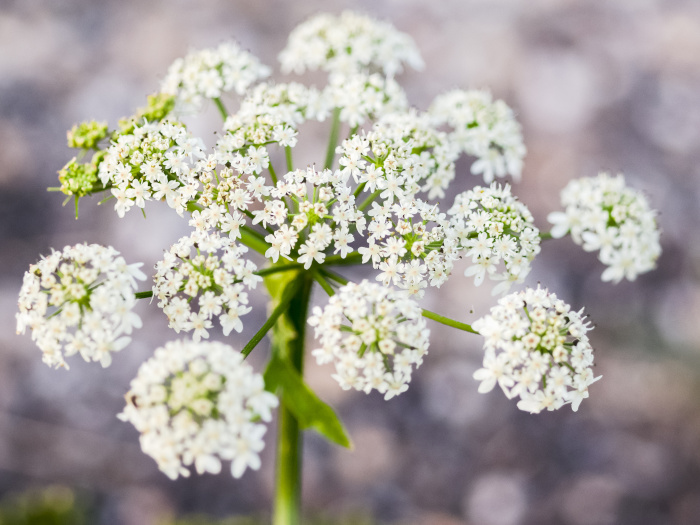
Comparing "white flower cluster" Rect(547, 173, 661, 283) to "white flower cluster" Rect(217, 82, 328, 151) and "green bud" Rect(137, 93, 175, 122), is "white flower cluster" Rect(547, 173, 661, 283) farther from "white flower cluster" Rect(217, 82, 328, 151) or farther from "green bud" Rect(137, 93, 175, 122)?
"green bud" Rect(137, 93, 175, 122)

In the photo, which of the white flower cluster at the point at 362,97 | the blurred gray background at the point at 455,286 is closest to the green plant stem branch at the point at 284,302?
the white flower cluster at the point at 362,97

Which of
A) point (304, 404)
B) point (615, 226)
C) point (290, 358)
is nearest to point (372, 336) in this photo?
point (304, 404)

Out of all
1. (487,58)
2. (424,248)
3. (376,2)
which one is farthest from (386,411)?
(376,2)

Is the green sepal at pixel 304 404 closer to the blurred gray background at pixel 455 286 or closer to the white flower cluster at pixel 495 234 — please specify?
the white flower cluster at pixel 495 234

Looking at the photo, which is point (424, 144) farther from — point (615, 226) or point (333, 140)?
point (615, 226)

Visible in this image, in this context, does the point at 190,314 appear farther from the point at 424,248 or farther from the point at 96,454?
the point at 96,454
